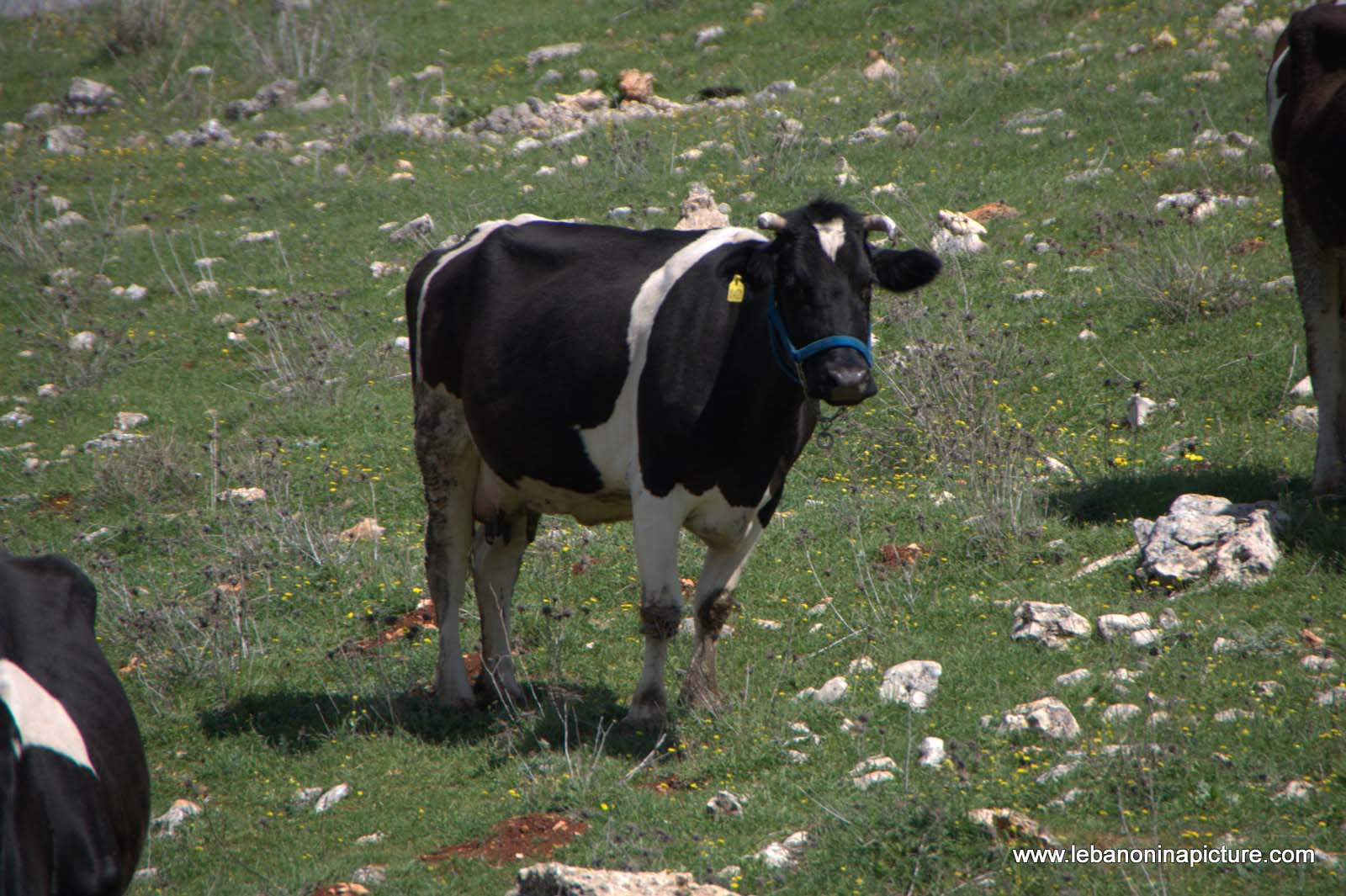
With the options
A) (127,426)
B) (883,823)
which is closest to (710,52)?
(127,426)

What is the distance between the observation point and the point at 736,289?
19.6 ft

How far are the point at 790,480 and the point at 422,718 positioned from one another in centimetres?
356

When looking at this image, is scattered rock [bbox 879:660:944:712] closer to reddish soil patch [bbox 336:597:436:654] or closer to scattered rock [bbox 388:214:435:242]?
reddish soil patch [bbox 336:597:436:654]

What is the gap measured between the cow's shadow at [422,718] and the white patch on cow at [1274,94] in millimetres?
5613

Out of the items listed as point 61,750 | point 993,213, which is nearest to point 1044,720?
point 61,750

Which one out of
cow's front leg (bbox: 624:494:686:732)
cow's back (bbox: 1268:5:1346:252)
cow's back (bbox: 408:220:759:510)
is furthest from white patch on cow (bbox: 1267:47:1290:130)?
cow's front leg (bbox: 624:494:686:732)

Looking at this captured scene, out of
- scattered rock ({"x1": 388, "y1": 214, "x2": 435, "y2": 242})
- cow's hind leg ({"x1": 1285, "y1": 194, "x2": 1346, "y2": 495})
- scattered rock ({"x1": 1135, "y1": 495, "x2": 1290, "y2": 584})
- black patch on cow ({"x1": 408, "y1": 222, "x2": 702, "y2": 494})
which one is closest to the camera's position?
black patch on cow ({"x1": 408, "y1": 222, "x2": 702, "y2": 494})

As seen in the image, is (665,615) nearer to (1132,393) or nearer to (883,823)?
(883,823)

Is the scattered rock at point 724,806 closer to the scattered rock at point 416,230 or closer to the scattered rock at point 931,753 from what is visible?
the scattered rock at point 931,753

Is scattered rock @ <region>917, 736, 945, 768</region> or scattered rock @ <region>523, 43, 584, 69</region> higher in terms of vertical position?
scattered rock @ <region>523, 43, 584, 69</region>

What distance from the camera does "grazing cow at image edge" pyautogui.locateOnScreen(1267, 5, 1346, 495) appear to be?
7.42m

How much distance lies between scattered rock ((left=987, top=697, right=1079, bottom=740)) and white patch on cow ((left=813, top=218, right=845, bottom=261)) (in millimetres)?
2154

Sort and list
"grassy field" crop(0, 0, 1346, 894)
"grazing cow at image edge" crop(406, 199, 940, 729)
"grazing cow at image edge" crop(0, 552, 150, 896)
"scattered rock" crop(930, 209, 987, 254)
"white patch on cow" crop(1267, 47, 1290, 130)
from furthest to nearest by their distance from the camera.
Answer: "scattered rock" crop(930, 209, 987, 254), "white patch on cow" crop(1267, 47, 1290, 130), "grazing cow at image edge" crop(406, 199, 940, 729), "grassy field" crop(0, 0, 1346, 894), "grazing cow at image edge" crop(0, 552, 150, 896)

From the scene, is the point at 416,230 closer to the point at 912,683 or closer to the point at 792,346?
the point at 792,346
